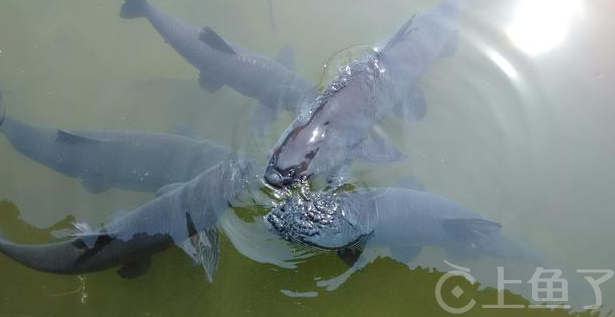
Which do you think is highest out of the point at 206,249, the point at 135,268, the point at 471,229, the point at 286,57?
the point at 286,57

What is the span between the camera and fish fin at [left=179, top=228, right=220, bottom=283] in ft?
10.9

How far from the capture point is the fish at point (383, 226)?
130 inches

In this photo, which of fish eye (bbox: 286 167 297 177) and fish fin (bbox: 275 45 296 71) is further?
fish fin (bbox: 275 45 296 71)

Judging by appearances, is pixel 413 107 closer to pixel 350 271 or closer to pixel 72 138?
pixel 350 271

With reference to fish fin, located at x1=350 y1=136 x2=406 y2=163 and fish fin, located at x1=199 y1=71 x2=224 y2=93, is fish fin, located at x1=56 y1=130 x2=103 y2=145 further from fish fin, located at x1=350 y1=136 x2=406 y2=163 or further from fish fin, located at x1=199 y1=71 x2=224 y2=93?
fish fin, located at x1=350 y1=136 x2=406 y2=163

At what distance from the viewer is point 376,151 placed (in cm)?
367

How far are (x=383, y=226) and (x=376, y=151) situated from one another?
1.83 feet

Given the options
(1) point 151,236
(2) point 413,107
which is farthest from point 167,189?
(2) point 413,107

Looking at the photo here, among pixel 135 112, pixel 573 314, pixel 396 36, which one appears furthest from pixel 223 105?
pixel 573 314

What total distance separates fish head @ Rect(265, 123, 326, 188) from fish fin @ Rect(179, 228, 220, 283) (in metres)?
0.45

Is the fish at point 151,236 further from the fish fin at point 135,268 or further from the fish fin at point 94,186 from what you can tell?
the fish fin at point 94,186

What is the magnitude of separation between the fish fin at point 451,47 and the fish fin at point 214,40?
4.53 ft

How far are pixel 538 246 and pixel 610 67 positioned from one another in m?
1.39

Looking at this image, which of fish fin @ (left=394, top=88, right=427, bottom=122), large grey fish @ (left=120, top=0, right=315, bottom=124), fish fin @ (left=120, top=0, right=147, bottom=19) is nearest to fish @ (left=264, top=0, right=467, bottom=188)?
fish fin @ (left=394, top=88, right=427, bottom=122)
